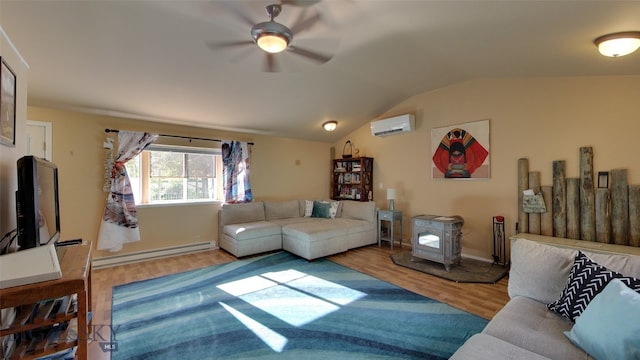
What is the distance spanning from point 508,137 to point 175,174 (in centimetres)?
513

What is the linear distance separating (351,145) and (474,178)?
2.66 meters

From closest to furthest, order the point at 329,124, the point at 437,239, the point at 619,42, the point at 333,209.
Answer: the point at 619,42 → the point at 437,239 → the point at 329,124 → the point at 333,209

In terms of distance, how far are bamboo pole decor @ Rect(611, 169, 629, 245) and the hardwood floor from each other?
1241mm

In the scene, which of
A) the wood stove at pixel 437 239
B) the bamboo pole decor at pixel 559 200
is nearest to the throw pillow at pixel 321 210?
the wood stove at pixel 437 239

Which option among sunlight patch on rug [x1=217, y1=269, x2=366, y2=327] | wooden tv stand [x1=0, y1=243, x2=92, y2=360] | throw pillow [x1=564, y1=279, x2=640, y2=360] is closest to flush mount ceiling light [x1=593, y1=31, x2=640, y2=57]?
throw pillow [x1=564, y1=279, x2=640, y2=360]

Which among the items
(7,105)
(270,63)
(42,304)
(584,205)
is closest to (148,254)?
(42,304)

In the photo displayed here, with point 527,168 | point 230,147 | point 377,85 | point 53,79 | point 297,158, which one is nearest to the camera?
point 53,79

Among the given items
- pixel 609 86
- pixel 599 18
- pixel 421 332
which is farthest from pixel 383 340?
pixel 609 86

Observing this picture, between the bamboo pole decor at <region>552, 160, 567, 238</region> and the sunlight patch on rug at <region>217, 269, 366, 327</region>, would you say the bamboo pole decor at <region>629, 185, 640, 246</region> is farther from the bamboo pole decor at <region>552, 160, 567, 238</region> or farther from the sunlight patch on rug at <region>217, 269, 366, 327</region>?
the sunlight patch on rug at <region>217, 269, 366, 327</region>

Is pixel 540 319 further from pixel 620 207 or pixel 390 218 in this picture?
pixel 390 218

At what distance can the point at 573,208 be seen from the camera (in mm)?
3250

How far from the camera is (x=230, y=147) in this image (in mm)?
4914

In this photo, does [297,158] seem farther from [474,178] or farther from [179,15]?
[179,15]

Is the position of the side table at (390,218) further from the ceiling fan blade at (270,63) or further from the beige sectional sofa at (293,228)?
the ceiling fan blade at (270,63)
